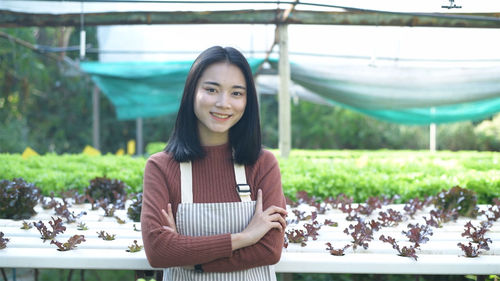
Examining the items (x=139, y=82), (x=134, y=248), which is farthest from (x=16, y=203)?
(x=139, y=82)

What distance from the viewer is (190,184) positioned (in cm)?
185

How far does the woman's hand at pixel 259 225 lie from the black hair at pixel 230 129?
0.71 feet

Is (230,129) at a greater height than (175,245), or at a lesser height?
greater

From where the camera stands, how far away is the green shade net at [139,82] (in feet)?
23.9

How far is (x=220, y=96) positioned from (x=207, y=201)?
41 centimetres

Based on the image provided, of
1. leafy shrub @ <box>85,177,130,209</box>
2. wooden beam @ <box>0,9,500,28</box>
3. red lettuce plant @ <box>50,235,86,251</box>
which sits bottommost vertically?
leafy shrub @ <box>85,177,130,209</box>

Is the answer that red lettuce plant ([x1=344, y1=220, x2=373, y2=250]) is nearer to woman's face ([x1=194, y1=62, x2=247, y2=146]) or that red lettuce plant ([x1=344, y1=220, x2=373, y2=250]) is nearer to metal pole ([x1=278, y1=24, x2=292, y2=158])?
woman's face ([x1=194, y1=62, x2=247, y2=146])

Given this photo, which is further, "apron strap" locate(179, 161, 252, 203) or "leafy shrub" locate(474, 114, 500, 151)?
"leafy shrub" locate(474, 114, 500, 151)

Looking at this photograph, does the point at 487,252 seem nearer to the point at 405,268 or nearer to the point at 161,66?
the point at 405,268

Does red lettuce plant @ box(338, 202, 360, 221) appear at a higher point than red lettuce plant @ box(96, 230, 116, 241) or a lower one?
lower

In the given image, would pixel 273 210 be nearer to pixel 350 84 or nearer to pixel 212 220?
pixel 212 220

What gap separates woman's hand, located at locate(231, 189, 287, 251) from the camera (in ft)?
5.54

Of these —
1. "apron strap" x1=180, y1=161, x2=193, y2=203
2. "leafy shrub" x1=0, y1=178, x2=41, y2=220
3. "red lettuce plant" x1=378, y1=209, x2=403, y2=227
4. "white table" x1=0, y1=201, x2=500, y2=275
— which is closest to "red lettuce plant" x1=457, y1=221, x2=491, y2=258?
"white table" x1=0, y1=201, x2=500, y2=275

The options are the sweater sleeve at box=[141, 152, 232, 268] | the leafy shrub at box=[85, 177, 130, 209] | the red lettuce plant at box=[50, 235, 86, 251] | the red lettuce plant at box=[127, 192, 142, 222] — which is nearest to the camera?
the sweater sleeve at box=[141, 152, 232, 268]
